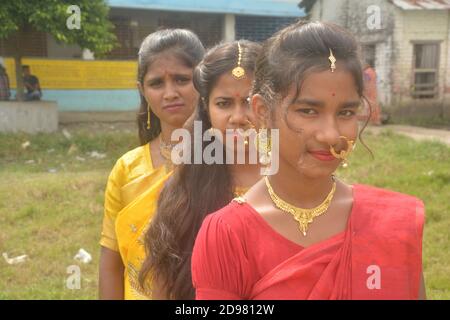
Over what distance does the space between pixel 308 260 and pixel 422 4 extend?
39.4ft

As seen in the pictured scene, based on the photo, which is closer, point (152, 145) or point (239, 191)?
point (239, 191)

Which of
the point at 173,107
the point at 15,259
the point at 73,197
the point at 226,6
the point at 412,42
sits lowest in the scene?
the point at 15,259

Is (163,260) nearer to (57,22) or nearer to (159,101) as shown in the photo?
(159,101)

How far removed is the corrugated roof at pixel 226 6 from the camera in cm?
1248

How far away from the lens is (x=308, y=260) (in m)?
1.16

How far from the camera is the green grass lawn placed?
4.04 m

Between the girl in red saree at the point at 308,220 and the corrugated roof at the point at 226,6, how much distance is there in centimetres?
1176

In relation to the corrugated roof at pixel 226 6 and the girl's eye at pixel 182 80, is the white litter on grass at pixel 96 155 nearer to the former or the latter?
the corrugated roof at pixel 226 6

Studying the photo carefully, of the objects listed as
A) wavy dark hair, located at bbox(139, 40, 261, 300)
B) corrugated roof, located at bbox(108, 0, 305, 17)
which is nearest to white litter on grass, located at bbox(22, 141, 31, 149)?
corrugated roof, located at bbox(108, 0, 305, 17)

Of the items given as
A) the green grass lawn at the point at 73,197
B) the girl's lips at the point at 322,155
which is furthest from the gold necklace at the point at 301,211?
the green grass lawn at the point at 73,197

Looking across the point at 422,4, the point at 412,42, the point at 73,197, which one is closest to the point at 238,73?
the point at 73,197

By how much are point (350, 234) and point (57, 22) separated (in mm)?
8204

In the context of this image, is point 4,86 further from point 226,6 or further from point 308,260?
point 308,260

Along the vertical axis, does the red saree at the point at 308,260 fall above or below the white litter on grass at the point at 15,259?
above
